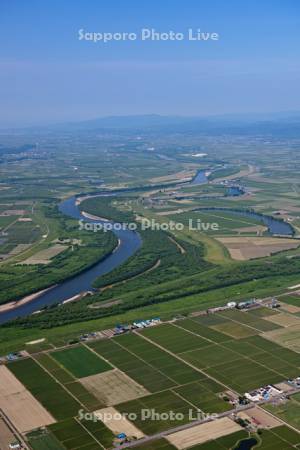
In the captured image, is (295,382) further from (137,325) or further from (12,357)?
(12,357)

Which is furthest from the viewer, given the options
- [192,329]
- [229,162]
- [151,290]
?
[229,162]

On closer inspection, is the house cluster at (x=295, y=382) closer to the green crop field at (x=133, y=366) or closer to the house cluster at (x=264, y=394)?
the house cluster at (x=264, y=394)

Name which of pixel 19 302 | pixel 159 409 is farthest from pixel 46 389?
pixel 19 302

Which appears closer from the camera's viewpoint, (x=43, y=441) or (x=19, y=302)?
(x=43, y=441)

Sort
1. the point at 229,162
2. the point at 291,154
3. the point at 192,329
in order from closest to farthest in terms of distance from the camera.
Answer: the point at 192,329 < the point at 229,162 < the point at 291,154

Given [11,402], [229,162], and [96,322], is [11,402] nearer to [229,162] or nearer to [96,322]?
[96,322]

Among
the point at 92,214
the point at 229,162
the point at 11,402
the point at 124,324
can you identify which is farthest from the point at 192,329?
the point at 229,162
